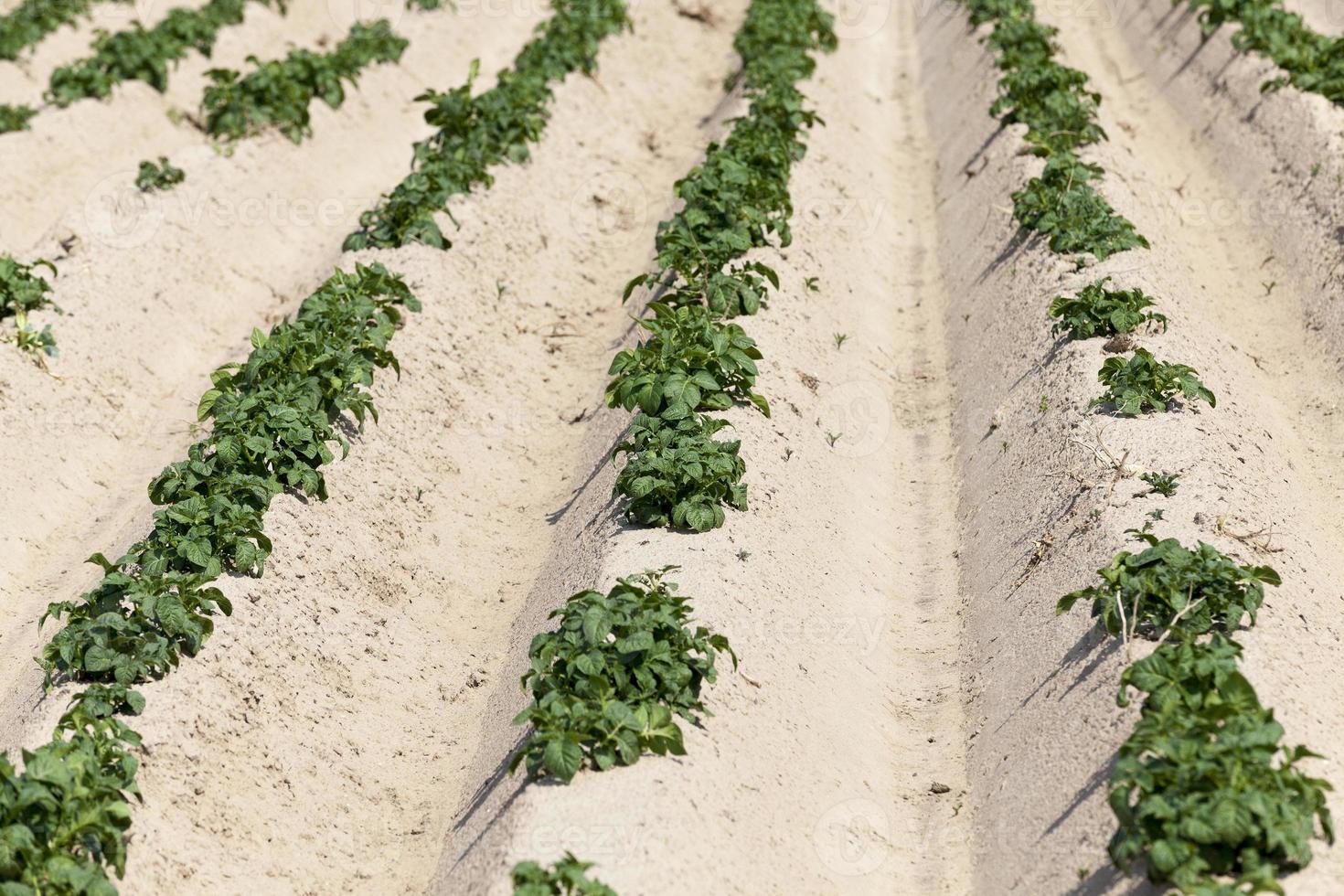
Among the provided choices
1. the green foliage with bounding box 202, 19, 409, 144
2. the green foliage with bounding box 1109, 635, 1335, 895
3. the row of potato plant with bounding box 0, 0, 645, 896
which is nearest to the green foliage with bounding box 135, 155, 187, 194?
the green foliage with bounding box 202, 19, 409, 144

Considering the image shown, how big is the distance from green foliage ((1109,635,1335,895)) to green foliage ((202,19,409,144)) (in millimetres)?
12674

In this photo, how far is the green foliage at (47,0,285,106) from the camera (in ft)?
55.0

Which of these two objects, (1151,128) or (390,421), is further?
(1151,128)

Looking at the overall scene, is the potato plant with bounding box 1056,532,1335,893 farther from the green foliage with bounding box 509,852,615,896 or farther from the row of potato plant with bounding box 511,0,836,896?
the green foliage with bounding box 509,852,615,896

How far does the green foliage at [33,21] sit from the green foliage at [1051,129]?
12.7 meters

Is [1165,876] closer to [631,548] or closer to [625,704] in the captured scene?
[625,704]

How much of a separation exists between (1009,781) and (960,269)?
705 cm

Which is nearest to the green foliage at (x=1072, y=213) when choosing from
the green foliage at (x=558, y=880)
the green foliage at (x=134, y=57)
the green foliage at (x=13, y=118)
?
the green foliage at (x=558, y=880)

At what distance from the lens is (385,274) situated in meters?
11.6

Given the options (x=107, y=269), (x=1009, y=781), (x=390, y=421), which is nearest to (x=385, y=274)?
(x=390, y=421)

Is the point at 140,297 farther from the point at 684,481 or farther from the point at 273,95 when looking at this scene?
the point at 684,481

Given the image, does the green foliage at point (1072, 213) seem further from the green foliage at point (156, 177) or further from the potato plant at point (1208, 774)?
the green foliage at point (156, 177)

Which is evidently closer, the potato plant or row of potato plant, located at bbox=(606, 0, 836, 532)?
the potato plant

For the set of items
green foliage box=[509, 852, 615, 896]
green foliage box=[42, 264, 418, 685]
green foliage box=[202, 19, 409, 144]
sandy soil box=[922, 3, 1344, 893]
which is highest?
sandy soil box=[922, 3, 1344, 893]
